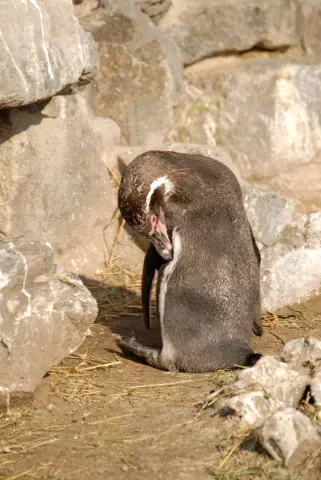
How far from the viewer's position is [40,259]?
15.6 ft

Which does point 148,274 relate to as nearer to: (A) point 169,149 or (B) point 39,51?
(B) point 39,51

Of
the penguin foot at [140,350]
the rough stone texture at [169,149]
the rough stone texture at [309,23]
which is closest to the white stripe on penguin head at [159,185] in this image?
the penguin foot at [140,350]

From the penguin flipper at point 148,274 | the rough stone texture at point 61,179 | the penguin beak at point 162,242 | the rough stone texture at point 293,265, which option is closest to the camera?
the penguin beak at point 162,242

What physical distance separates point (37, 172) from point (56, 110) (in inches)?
20.0

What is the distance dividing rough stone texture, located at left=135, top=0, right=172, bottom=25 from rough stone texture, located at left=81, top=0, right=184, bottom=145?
0.09 m

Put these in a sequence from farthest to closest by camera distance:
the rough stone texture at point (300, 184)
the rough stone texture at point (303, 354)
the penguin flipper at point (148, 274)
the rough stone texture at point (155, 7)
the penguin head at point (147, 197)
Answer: the rough stone texture at point (300, 184) → the rough stone texture at point (155, 7) → the penguin flipper at point (148, 274) → the penguin head at point (147, 197) → the rough stone texture at point (303, 354)

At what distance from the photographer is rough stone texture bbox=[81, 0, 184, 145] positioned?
7207 mm

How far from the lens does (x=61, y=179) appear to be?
650cm

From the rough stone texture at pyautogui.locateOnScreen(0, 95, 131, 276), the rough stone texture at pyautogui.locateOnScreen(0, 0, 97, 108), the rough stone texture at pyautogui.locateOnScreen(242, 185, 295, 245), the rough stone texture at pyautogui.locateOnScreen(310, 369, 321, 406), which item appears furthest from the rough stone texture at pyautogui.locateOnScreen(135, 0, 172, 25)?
the rough stone texture at pyautogui.locateOnScreen(310, 369, 321, 406)

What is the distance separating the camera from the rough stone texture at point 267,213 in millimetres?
6562

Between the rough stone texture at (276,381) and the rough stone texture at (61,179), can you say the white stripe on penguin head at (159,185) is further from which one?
the rough stone texture at (61,179)

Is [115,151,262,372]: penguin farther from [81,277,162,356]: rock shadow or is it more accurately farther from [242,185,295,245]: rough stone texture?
[242,185,295,245]: rough stone texture

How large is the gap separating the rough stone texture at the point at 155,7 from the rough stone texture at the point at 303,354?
3746 millimetres

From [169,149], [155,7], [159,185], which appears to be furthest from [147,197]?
[155,7]
